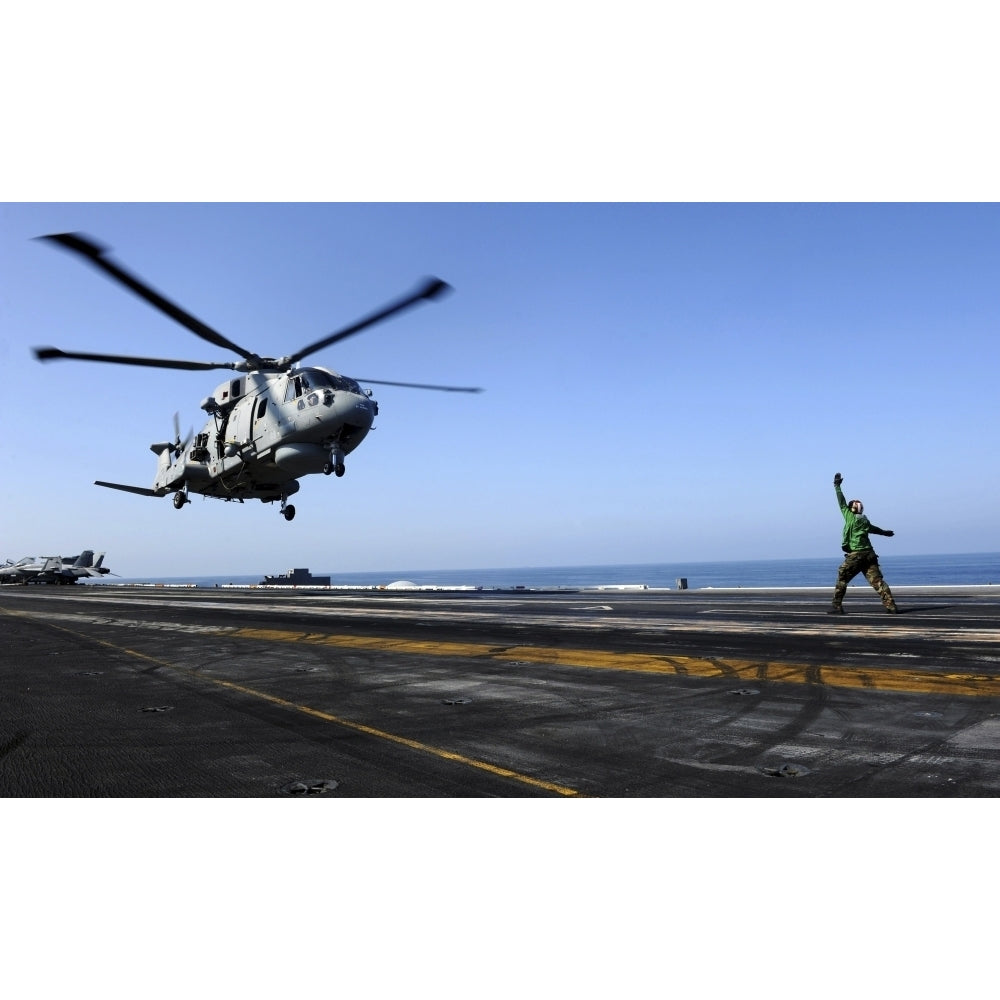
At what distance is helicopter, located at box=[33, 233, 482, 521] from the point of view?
23766 mm

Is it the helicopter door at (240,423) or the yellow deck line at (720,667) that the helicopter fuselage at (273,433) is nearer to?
the helicopter door at (240,423)

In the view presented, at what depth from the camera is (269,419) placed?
2736 centimetres

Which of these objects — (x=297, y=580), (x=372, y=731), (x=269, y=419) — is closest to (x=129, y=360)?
(x=269, y=419)

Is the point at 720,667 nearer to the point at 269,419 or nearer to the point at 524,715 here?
the point at 524,715

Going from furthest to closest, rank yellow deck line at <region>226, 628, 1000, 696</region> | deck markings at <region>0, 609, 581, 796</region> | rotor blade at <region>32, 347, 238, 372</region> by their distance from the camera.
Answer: rotor blade at <region>32, 347, 238, 372</region> < yellow deck line at <region>226, 628, 1000, 696</region> < deck markings at <region>0, 609, 581, 796</region>

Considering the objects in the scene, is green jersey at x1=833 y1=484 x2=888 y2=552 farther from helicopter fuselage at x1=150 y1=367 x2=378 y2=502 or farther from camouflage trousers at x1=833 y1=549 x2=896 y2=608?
helicopter fuselage at x1=150 y1=367 x2=378 y2=502

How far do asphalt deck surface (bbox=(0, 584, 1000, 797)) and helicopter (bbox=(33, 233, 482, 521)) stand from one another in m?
13.2

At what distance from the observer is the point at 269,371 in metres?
29.3

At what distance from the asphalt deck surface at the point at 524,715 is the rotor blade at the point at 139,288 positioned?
8.64 metres

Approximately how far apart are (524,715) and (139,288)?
17859 millimetres

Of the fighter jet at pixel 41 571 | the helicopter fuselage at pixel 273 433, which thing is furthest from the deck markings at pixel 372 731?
the fighter jet at pixel 41 571

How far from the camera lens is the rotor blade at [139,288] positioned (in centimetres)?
1448

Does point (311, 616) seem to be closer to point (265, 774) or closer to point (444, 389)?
point (444, 389)

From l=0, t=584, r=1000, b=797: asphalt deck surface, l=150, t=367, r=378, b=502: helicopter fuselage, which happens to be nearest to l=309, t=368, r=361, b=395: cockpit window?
l=150, t=367, r=378, b=502: helicopter fuselage
